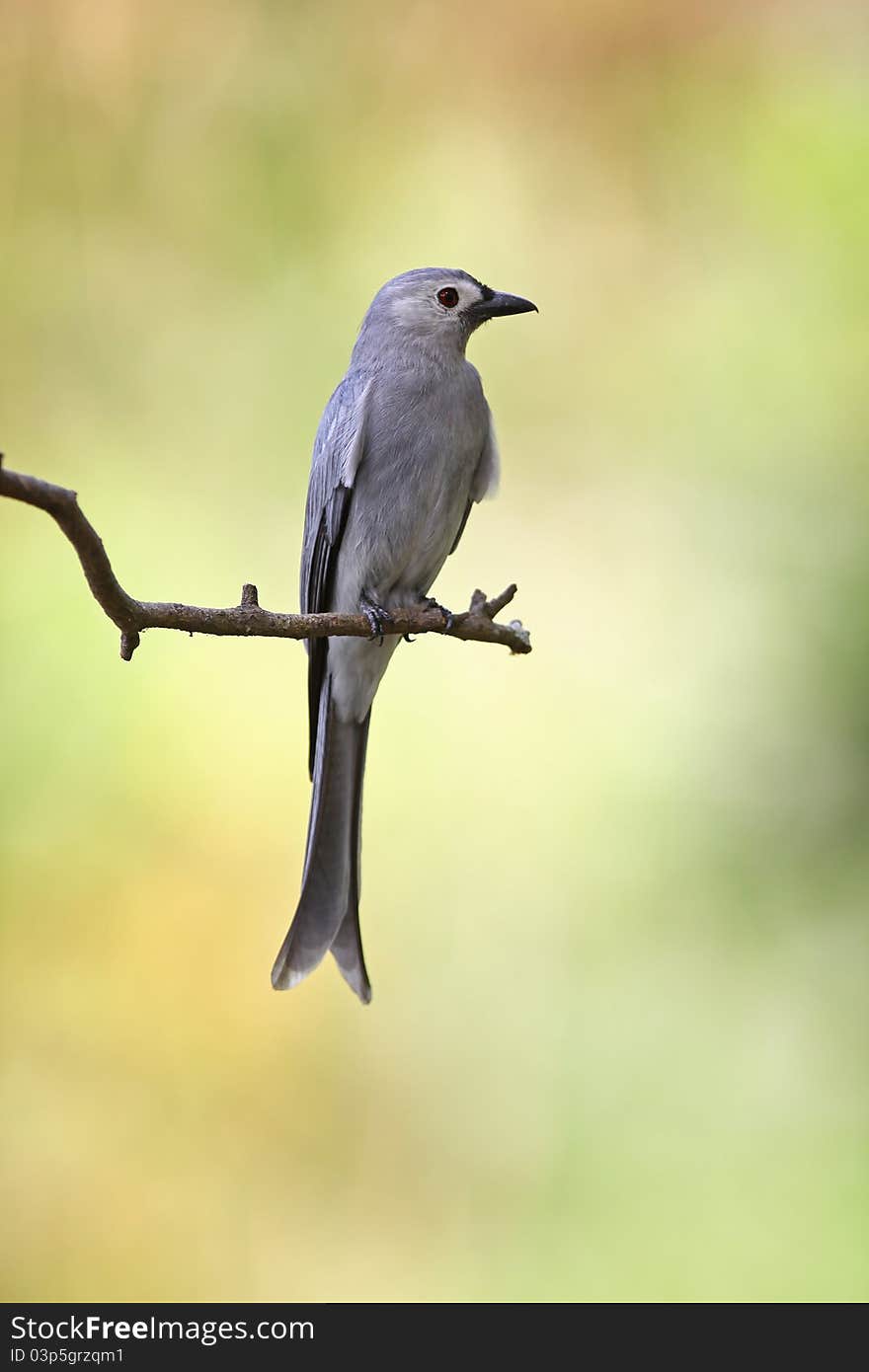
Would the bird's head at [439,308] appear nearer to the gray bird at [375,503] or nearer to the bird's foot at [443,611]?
the gray bird at [375,503]

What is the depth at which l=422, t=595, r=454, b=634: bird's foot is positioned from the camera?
6.64 ft

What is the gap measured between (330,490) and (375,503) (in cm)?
10

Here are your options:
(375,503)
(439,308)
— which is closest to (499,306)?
(439,308)

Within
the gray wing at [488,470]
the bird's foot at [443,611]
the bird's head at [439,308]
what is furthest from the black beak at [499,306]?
the bird's foot at [443,611]

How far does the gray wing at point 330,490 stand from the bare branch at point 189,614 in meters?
0.30

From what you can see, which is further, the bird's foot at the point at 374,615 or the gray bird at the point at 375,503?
the gray bird at the point at 375,503

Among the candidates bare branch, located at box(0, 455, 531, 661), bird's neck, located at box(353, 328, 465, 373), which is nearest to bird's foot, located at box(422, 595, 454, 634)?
bare branch, located at box(0, 455, 531, 661)

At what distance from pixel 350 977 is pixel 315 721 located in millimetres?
531

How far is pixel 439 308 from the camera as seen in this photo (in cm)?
240

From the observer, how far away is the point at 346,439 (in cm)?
229

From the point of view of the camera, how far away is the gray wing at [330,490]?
2291 millimetres

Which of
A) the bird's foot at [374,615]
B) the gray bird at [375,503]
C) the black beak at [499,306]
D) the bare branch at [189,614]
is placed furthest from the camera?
the black beak at [499,306]

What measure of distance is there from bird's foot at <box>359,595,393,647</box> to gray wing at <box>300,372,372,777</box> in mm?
102
